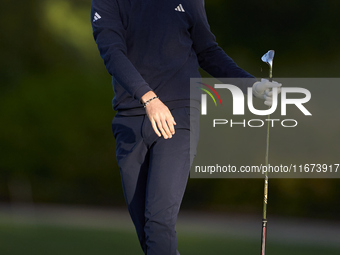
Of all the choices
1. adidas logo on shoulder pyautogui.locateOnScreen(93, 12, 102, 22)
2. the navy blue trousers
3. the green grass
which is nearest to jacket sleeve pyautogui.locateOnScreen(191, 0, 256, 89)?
the navy blue trousers

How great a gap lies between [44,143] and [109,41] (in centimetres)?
475

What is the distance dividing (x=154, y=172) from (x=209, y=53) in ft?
1.81

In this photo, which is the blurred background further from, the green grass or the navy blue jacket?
the navy blue jacket

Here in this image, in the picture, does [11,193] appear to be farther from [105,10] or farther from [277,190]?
[105,10]

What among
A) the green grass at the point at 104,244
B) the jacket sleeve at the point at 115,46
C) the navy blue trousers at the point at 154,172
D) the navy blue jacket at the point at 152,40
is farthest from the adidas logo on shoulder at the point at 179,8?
the green grass at the point at 104,244

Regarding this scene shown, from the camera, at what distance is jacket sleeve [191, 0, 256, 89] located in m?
1.94

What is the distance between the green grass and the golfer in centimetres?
210

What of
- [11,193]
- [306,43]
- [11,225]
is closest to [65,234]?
[11,225]

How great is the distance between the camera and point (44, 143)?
20.7ft

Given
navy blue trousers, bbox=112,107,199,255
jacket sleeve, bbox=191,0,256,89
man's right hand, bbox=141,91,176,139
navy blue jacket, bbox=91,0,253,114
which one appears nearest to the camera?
man's right hand, bbox=141,91,176,139

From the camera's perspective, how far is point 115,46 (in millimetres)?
1744

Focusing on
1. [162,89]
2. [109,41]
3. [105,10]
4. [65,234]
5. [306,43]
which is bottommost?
[65,234]

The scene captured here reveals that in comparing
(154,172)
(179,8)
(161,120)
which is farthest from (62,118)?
(161,120)

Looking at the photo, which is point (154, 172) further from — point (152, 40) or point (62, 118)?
point (62, 118)
